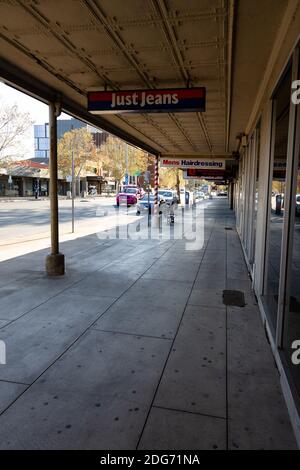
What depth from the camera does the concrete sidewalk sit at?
2754 mm

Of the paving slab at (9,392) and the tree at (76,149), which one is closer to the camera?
the paving slab at (9,392)

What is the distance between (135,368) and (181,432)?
104cm

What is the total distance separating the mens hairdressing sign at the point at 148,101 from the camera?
233 inches

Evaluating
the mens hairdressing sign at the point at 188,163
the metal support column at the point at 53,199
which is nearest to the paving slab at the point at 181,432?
the metal support column at the point at 53,199

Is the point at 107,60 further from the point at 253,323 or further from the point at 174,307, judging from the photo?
the point at 253,323

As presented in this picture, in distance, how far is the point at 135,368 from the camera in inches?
146

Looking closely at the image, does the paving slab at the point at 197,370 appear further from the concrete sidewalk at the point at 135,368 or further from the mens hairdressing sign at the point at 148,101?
the mens hairdressing sign at the point at 148,101

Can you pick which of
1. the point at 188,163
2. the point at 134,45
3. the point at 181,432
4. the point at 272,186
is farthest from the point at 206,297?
the point at 188,163

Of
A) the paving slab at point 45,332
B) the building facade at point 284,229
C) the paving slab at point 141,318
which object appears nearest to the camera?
the building facade at point 284,229

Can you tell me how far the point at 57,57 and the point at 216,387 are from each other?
4.82 metres

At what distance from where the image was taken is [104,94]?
6.33m

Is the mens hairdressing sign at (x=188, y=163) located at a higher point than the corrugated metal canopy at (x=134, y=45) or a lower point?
lower

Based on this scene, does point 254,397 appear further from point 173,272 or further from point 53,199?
point 53,199
